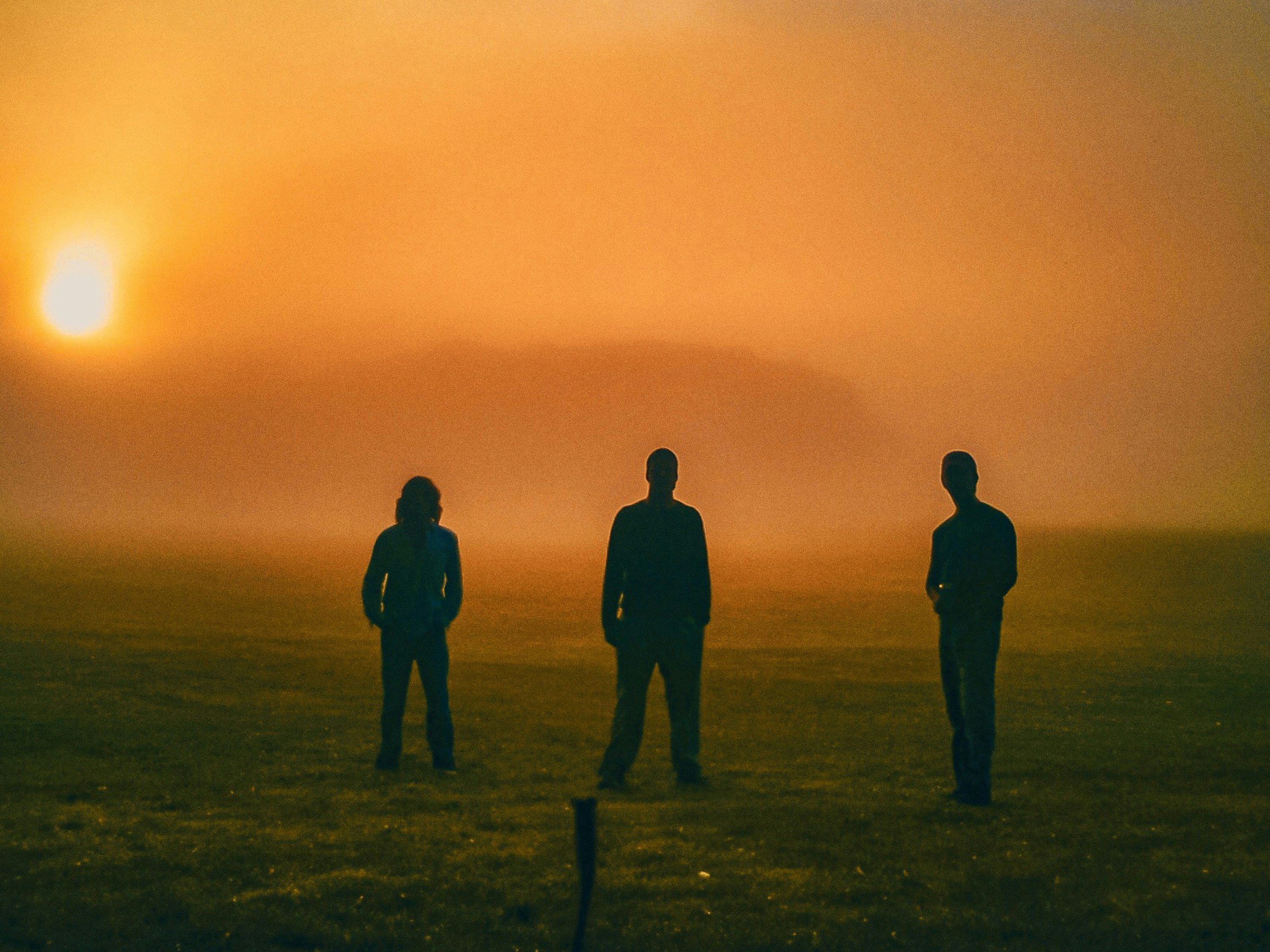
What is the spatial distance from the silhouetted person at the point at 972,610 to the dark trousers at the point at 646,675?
1.82 meters

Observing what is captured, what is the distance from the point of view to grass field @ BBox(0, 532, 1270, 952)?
5.95 metres

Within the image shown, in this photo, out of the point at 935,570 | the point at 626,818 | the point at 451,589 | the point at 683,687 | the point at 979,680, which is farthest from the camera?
the point at 451,589

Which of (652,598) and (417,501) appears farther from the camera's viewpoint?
(417,501)

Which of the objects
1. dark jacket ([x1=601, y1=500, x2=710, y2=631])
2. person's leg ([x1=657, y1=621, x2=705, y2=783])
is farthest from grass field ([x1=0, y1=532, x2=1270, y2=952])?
dark jacket ([x1=601, y1=500, x2=710, y2=631])

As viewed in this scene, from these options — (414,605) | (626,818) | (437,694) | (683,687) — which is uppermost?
(414,605)

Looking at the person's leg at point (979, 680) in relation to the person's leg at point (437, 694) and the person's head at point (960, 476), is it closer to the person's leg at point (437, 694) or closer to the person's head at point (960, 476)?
the person's head at point (960, 476)

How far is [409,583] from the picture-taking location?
1048 centimetres

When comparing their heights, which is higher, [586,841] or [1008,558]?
[1008,558]

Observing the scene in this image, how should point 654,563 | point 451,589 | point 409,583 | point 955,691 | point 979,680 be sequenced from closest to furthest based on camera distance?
point 979,680, point 955,691, point 654,563, point 409,583, point 451,589

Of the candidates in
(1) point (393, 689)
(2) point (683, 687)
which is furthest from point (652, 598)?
(1) point (393, 689)

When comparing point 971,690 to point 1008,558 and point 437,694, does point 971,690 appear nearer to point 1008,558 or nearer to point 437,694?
point 1008,558

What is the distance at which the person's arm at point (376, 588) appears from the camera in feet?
34.3

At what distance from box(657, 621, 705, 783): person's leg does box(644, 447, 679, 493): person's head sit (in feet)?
3.38

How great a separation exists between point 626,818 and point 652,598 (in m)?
1.78
